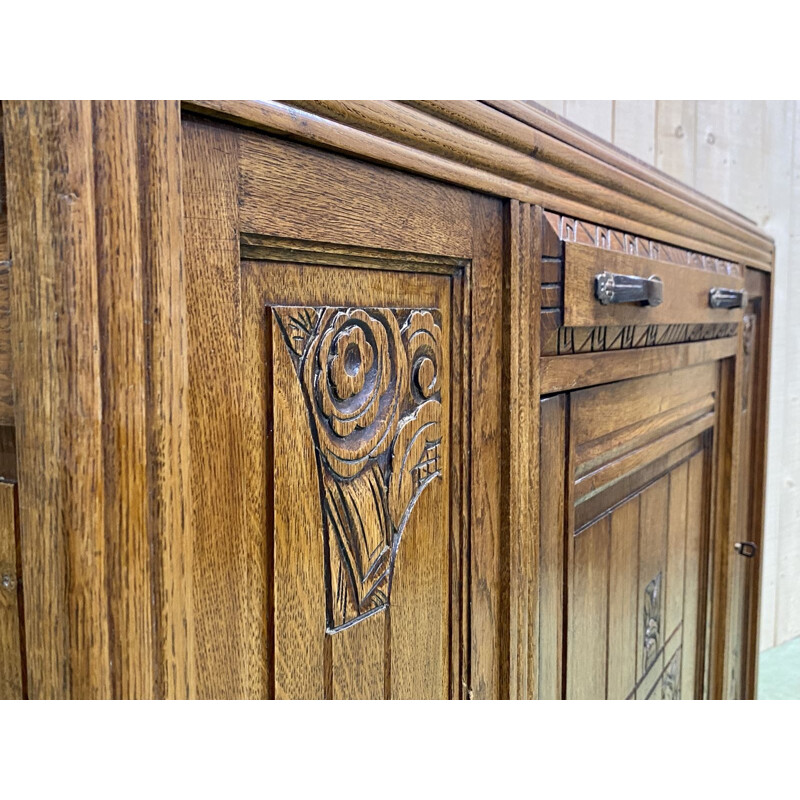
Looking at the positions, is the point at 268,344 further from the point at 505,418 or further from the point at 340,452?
the point at 505,418

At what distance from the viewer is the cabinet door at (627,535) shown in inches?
20.9

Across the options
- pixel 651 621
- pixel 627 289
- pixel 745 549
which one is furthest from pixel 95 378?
pixel 745 549

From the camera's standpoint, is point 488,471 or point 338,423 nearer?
point 338,423

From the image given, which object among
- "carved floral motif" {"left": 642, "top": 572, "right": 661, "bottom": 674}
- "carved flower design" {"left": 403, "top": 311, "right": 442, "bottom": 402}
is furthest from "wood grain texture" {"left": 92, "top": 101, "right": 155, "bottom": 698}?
"carved floral motif" {"left": 642, "top": 572, "right": 661, "bottom": 674}

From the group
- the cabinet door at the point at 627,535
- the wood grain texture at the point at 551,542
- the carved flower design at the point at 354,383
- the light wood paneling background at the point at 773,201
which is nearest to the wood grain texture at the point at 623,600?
the cabinet door at the point at 627,535

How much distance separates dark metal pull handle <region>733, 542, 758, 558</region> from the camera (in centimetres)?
110

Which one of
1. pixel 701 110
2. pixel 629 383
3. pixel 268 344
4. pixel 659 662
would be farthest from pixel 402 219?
pixel 701 110

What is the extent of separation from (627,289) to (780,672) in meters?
1.43

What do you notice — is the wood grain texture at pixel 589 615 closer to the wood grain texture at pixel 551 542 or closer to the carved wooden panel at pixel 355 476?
the wood grain texture at pixel 551 542

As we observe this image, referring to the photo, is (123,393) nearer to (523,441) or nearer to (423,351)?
(423,351)

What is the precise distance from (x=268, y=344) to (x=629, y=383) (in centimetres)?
42

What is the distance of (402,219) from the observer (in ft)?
1.19

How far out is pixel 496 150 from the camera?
417mm

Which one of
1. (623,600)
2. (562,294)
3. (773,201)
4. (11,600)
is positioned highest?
(773,201)
